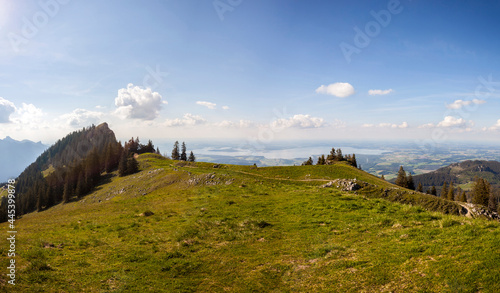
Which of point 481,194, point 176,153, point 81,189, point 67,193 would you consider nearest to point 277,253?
point 81,189

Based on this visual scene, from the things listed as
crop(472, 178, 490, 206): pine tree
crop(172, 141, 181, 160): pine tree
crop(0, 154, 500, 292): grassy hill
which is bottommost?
crop(472, 178, 490, 206): pine tree

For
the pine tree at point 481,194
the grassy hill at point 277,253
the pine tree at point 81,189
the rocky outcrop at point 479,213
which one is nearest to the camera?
the grassy hill at point 277,253

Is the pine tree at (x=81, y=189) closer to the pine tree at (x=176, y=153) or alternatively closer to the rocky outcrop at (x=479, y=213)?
the pine tree at (x=176, y=153)

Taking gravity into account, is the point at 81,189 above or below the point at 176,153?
below

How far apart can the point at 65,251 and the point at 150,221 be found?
8571 mm

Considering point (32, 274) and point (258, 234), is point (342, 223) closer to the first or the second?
point (258, 234)

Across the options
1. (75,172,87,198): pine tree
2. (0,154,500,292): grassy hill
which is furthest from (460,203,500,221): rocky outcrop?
(75,172,87,198): pine tree

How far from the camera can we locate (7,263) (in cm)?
1188

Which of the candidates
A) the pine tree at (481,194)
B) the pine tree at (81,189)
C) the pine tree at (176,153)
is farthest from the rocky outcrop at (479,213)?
the pine tree at (176,153)

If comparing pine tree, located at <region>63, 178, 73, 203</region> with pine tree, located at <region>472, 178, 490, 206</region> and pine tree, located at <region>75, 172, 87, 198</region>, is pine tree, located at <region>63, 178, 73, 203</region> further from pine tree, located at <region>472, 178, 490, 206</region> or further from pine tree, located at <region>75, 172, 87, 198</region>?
pine tree, located at <region>472, 178, 490, 206</region>

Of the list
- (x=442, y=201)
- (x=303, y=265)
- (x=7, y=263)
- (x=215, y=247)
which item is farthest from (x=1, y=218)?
(x=442, y=201)

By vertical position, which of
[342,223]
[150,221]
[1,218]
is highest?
[342,223]

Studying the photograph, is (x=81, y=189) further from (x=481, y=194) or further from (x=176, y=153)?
(x=481, y=194)

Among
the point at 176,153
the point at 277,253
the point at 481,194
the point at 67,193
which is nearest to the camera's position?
the point at 277,253
